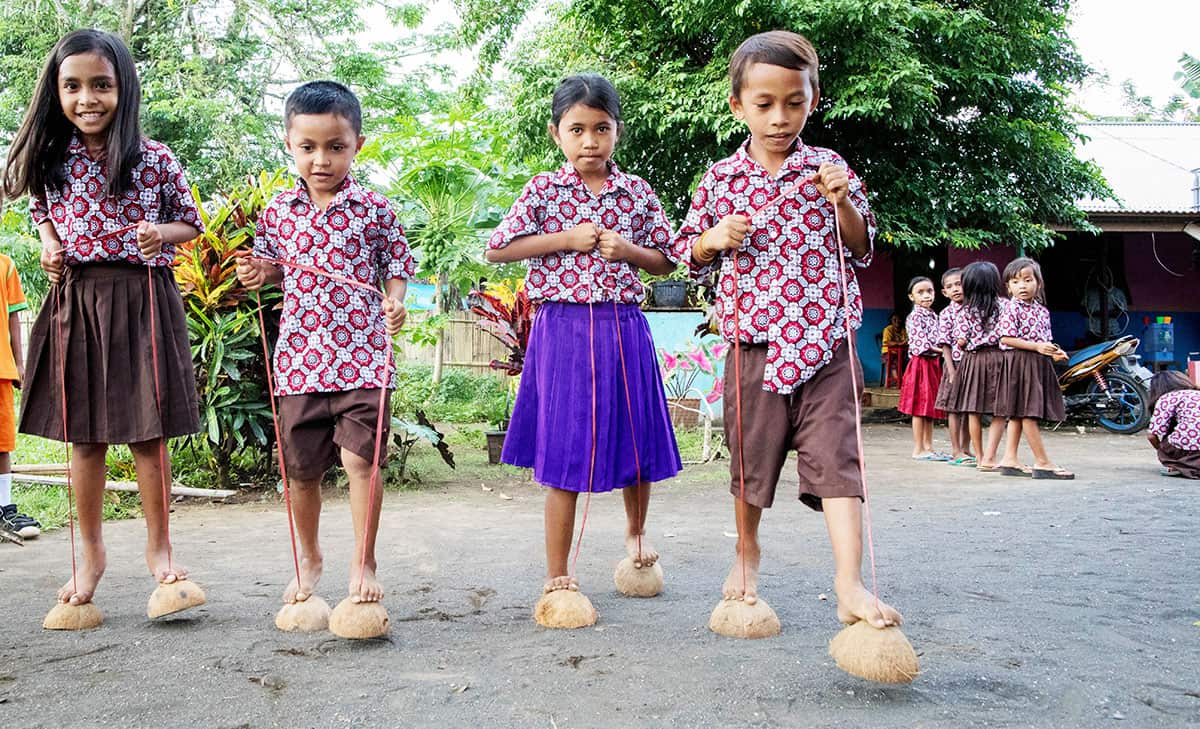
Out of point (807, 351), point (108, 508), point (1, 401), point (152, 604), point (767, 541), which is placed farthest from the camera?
point (108, 508)

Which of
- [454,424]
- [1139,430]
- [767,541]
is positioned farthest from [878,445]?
[767,541]

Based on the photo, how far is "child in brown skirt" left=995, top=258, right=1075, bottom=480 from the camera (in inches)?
267

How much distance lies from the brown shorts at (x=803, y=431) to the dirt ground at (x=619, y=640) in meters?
0.45

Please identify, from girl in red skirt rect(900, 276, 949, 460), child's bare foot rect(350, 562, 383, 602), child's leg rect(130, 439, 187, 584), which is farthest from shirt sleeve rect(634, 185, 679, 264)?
girl in red skirt rect(900, 276, 949, 460)

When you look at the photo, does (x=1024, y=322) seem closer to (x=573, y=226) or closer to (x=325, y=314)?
(x=573, y=226)

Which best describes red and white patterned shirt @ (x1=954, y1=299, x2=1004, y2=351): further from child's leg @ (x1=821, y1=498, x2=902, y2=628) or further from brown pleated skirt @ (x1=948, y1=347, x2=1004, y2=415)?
child's leg @ (x1=821, y1=498, x2=902, y2=628)

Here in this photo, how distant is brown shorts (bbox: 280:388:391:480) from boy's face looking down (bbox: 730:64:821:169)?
141 cm

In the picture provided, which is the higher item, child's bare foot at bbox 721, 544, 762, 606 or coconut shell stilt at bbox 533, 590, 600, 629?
child's bare foot at bbox 721, 544, 762, 606

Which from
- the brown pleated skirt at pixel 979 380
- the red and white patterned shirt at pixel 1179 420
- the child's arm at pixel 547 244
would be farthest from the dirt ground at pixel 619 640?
the red and white patterned shirt at pixel 1179 420

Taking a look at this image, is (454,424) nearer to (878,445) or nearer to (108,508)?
(878,445)

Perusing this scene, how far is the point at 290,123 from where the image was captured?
Answer: 2.93 meters

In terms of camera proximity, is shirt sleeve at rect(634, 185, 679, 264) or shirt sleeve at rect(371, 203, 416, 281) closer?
shirt sleeve at rect(371, 203, 416, 281)

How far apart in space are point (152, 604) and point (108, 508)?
8.56ft

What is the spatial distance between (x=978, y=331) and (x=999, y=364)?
362 millimetres
